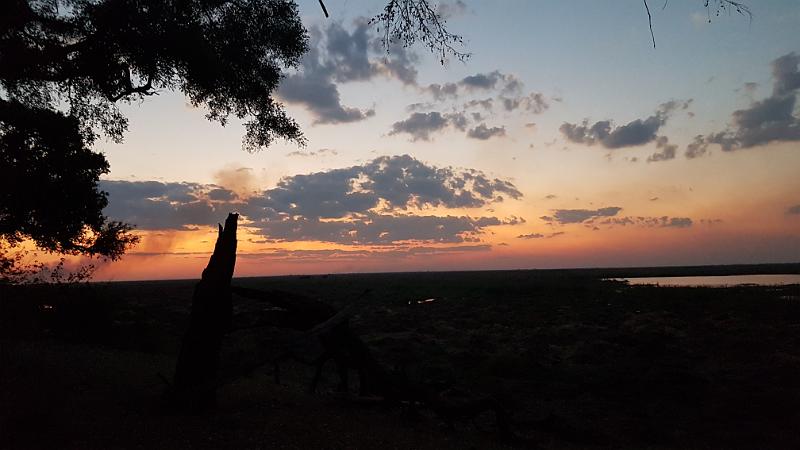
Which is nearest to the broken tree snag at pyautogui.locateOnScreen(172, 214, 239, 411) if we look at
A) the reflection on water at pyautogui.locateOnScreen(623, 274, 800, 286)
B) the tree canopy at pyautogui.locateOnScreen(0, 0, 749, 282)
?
the tree canopy at pyautogui.locateOnScreen(0, 0, 749, 282)

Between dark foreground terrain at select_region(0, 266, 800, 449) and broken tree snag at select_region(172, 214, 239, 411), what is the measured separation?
0.90ft

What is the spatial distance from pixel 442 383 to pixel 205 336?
445 cm

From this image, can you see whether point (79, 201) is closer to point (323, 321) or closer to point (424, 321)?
point (323, 321)

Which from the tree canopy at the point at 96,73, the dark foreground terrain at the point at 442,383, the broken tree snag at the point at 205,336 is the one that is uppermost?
the tree canopy at the point at 96,73

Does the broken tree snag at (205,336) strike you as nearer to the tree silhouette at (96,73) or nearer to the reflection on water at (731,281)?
the tree silhouette at (96,73)

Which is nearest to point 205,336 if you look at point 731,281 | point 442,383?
point 442,383

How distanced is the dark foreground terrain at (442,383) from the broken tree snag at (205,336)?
0.27m

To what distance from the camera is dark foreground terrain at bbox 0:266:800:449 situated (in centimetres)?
679

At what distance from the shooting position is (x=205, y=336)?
288 inches

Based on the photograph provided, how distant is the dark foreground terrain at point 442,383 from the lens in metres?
6.79

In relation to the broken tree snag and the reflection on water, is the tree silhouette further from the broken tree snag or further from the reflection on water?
the reflection on water

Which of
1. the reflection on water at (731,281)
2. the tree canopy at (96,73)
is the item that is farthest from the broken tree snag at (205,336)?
the reflection on water at (731,281)

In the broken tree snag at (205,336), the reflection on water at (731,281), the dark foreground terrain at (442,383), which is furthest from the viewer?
the reflection on water at (731,281)

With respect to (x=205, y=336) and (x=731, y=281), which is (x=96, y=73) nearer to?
(x=205, y=336)
